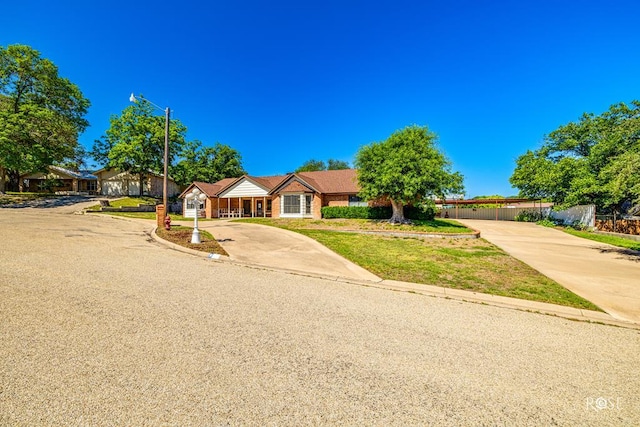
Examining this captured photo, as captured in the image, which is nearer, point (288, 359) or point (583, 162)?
point (288, 359)

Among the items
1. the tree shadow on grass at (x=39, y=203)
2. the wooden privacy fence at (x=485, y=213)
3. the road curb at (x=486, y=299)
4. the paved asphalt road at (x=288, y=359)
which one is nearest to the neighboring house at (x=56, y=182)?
the tree shadow on grass at (x=39, y=203)

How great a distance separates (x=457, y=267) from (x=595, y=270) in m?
4.24

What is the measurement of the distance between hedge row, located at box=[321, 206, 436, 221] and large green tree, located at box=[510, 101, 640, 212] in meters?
11.1

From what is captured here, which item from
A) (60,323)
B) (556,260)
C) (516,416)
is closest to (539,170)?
(556,260)

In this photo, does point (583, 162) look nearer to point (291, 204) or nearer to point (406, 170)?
point (406, 170)

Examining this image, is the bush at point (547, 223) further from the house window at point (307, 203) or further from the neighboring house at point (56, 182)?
the neighboring house at point (56, 182)

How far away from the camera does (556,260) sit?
10.1m

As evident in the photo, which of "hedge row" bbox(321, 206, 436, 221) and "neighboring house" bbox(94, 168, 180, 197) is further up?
"neighboring house" bbox(94, 168, 180, 197)

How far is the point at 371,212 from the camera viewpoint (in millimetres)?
24438

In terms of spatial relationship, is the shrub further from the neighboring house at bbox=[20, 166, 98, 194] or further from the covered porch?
the neighboring house at bbox=[20, 166, 98, 194]

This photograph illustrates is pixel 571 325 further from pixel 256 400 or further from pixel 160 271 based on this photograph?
pixel 160 271

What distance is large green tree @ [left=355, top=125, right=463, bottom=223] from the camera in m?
18.6

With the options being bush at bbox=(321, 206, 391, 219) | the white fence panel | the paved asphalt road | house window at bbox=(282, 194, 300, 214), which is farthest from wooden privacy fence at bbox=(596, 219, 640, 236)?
house window at bbox=(282, 194, 300, 214)

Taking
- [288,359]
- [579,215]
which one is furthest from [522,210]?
[288,359]
